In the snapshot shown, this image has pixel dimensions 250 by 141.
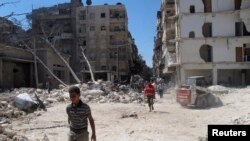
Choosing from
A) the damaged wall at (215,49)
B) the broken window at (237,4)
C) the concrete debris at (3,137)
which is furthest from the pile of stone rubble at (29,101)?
the broken window at (237,4)

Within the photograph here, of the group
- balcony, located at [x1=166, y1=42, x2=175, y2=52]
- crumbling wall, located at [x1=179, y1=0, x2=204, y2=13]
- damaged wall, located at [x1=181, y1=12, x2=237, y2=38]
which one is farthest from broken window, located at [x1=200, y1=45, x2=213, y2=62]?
balcony, located at [x1=166, y1=42, x2=175, y2=52]

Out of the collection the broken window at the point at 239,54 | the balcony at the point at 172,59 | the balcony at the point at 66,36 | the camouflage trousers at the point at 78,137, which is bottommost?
the balcony at the point at 172,59

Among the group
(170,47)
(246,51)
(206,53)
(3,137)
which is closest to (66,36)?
(170,47)

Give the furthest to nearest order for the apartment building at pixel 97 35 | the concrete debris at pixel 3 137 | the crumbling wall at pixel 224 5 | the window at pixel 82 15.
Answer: the window at pixel 82 15 < the apartment building at pixel 97 35 < the crumbling wall at pixel 224 5 < the concrete debris at pixel 3 137

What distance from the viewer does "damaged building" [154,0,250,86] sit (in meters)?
53.5

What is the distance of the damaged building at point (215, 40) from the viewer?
5350 centimetres

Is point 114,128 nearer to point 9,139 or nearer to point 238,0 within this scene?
point 9,139

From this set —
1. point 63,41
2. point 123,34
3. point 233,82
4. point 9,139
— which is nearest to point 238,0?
point 233,82

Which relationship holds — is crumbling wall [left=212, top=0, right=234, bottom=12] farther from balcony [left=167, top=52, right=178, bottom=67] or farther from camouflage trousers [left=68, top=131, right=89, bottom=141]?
camouflage trousers [left=68, top=131, right=89, bottom=141]

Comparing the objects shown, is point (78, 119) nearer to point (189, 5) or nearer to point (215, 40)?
point (215, 40)

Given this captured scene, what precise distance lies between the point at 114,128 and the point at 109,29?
6614 cm

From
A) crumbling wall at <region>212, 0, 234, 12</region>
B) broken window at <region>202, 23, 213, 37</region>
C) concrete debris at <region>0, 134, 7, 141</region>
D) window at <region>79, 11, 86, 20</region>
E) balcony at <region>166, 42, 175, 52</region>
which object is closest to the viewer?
concrete debris at <region>0, 134, 7, 141</region>

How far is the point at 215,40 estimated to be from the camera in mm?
54031

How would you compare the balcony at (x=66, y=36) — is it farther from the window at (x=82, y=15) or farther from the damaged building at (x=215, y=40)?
the damaged building at (x=215, y=40)
